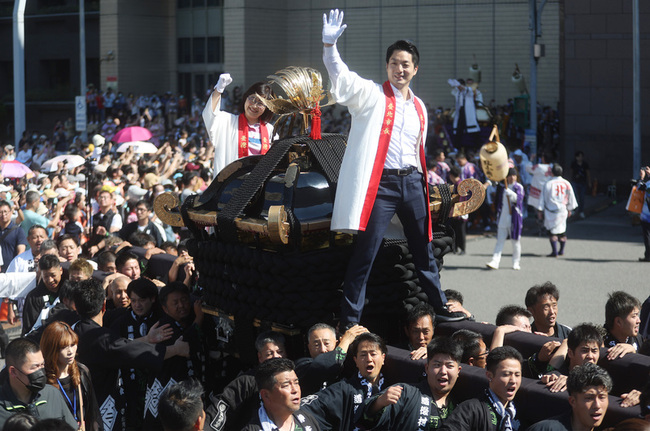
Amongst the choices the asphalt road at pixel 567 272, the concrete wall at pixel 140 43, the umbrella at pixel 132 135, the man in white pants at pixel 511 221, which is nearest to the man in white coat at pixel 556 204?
the asphalt road at pixel 567 272

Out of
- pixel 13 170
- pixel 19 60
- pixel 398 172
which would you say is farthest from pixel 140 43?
pixel 398 172

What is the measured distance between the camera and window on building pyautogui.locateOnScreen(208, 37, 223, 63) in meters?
32.6

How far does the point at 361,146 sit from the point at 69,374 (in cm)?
217

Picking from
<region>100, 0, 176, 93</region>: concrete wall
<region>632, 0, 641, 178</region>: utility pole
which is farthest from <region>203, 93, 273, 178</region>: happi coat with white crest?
<region>100, 0, 176, 93</region>: concrete wall

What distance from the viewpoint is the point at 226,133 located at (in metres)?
6.91

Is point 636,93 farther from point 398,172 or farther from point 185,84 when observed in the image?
point 185,84

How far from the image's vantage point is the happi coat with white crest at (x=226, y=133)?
22.6ft

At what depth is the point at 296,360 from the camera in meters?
5.68

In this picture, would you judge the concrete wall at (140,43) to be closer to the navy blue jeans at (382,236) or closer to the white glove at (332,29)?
the navy blue jeans at (382,236)

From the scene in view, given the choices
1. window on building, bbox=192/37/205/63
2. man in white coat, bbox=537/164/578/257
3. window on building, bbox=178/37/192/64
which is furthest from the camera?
window on building, bbox=178/37/192/64

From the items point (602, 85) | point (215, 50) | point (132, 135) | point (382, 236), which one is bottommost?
point (382, 236)

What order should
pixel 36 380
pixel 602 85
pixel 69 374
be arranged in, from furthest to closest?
pixel 602 85
pixel 69 374
pixel 36 380

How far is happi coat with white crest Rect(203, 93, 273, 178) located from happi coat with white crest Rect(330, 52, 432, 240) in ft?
4.65

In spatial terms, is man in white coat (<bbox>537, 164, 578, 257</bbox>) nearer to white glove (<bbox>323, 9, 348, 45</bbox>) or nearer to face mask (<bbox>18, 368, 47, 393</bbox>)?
white glove (<bbox>323, 9, 348, 45</bbox>)
